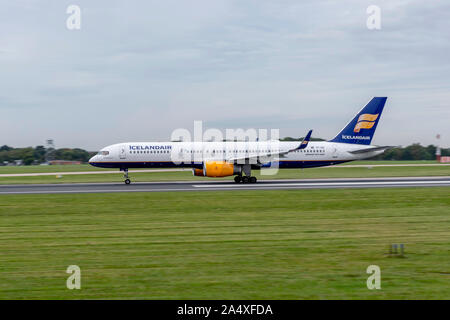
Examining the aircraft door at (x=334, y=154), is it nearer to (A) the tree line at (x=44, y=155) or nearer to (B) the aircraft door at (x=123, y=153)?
(B) the aircraft door at (x=123, y=153)

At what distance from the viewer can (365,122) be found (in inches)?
1644

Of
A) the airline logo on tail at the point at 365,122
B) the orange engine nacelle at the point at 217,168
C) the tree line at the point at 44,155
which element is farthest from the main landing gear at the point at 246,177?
the tree line at the point at 44,155

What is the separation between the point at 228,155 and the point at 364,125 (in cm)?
1399

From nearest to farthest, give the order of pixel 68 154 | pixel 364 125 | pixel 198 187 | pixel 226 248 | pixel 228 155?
pixel 226 248 → pixel 198 187 → pixel 228 155 → pixel 364 125 → pixel 68 154

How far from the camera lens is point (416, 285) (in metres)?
8.99

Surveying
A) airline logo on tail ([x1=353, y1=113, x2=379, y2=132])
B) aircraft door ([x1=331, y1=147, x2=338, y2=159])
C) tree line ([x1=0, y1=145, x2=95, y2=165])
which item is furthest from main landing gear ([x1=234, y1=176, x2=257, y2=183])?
tree line ([x1=0, y1=145, x2=95, y2=165])

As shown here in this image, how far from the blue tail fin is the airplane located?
988mm

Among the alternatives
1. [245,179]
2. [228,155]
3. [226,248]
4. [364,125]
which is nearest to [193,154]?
[228,155]

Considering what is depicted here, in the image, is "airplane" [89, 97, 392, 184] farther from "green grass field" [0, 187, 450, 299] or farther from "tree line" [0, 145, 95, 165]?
"tree line" [0, 145, 95, 165]

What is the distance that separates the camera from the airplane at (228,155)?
36344 mm

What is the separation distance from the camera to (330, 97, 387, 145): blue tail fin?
137ft

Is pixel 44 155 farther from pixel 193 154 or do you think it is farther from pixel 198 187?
pixel 198 187
